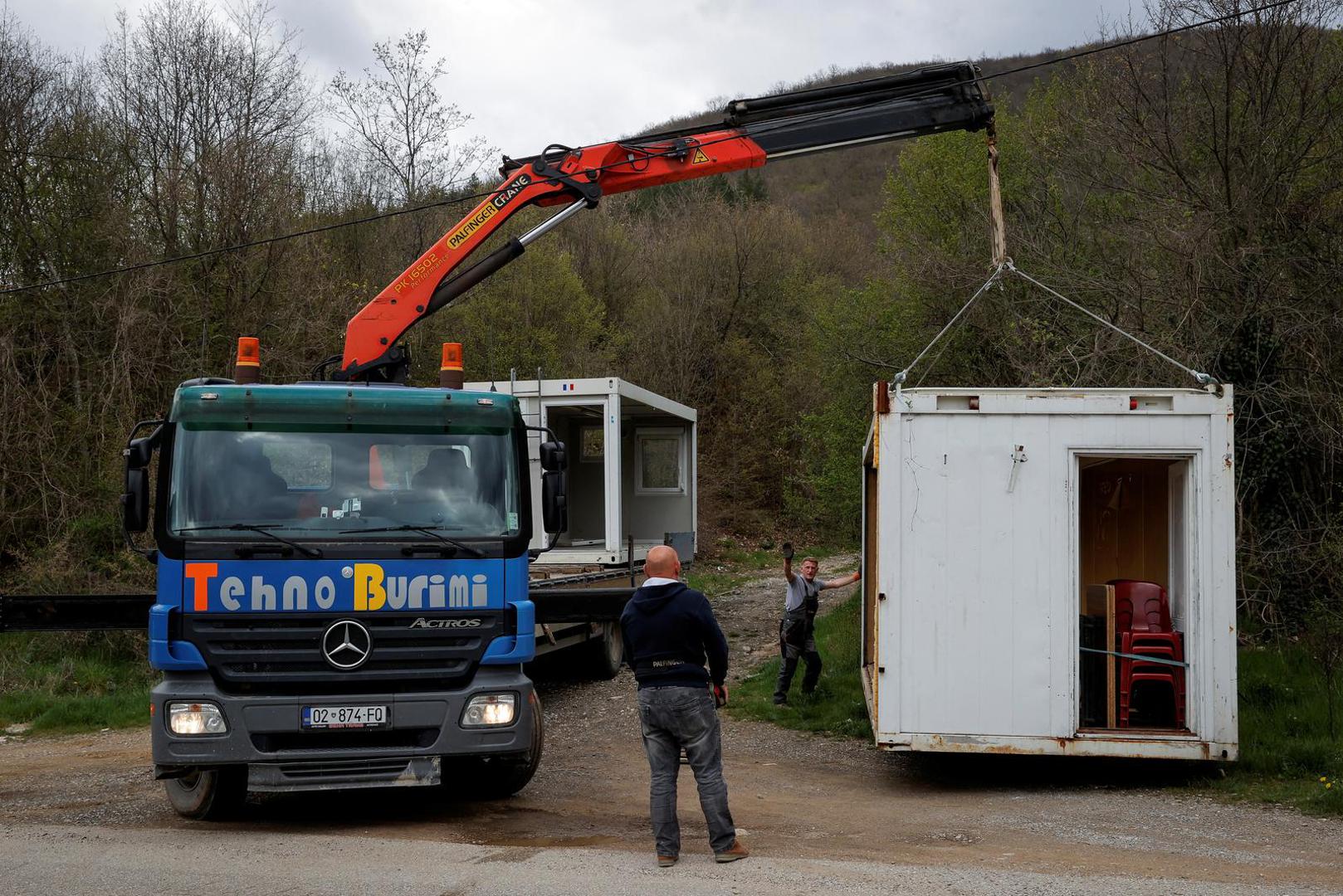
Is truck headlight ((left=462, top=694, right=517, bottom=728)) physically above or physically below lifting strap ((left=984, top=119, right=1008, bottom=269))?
below

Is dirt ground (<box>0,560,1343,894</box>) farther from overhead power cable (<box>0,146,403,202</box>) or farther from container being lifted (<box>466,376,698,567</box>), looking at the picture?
overhead power cable (<box>0,146,403,202</box>)

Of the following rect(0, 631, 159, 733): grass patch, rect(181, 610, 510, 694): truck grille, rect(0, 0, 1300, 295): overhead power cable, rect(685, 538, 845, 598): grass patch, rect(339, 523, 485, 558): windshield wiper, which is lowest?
rect(0, 631, 159, 733): grass patch

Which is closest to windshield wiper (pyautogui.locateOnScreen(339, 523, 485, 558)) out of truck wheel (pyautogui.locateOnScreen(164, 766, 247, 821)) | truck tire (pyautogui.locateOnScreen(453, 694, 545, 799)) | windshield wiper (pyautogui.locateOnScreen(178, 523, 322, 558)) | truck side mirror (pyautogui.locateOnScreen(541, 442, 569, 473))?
windshield wiper (pyautogui.locateOnScreen(178, 523, 322, 558))

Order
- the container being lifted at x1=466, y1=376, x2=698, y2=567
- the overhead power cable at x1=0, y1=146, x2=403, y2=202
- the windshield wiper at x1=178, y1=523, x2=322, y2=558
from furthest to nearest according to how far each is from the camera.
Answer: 1. the overhead power cable at x1=0, y1=146, x2=403, y2=202
2. the container being lifted at x1=466, y1=376, x2=698, y2=567
3. the windshield wiper at x1=178, y1=523, x2=322, y2=558

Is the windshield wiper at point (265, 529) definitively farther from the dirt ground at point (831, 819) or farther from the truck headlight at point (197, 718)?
the dirt ground at point (831, 819)

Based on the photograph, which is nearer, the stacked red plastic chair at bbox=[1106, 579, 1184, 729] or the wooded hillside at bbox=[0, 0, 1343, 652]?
the stacked red plastic chair at bbox=[1106, 579, 1184, 729]

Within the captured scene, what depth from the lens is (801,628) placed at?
11.3m

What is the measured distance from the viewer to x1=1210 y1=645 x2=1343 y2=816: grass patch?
768 centimetres

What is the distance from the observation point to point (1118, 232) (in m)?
14.7

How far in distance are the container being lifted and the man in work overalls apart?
Result: 1.84 m

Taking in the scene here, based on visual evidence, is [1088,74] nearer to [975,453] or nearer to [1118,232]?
[1118,232]

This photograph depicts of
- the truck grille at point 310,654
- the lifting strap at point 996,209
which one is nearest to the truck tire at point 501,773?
the truck grille at point 310,654

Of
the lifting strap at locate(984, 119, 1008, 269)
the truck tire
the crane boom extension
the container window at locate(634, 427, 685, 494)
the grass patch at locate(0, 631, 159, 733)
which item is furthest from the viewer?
the container window at locate(634, 427, 685, 494)

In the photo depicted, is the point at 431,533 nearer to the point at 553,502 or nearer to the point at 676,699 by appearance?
the point at 553,502
